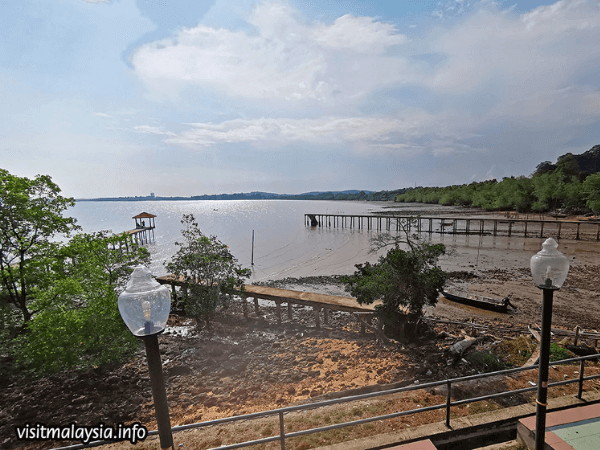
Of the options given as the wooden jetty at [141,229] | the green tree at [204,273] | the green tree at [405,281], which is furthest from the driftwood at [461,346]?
the wooden jetty at [141,229]

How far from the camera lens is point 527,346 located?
9.74 meters

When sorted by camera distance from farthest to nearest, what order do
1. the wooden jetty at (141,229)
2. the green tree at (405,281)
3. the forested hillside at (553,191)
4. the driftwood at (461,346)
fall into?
1. the forested hillside at (553,191)
2. the wooden jetty at (141,229)
3. the green tree at (405,281)
4. the driftwood at (461,346)

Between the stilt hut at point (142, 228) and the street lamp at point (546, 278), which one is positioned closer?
the street lamp at point (546, 278)

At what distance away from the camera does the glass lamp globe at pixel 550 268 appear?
3.24 m

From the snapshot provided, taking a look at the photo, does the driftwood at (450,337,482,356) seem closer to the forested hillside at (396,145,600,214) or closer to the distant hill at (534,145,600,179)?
the forested hillside at (396,145,600,214)

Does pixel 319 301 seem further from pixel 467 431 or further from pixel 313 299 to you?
pixel 467 431

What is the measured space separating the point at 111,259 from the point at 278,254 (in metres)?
A: 29.6

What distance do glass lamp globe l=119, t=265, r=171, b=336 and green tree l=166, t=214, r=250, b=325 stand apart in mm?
12004

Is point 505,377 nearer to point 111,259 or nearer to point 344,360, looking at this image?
point 344,360

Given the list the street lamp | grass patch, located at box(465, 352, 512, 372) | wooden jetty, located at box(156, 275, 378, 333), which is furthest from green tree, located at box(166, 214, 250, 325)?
the street lamp

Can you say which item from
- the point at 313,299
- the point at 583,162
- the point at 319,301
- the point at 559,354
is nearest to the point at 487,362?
the point at 559,354

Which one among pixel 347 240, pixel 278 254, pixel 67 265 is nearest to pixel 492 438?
pixel 67 265

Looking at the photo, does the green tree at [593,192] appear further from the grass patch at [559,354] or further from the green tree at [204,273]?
the green tree at [204,273]

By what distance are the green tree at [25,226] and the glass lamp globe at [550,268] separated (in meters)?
14.7
